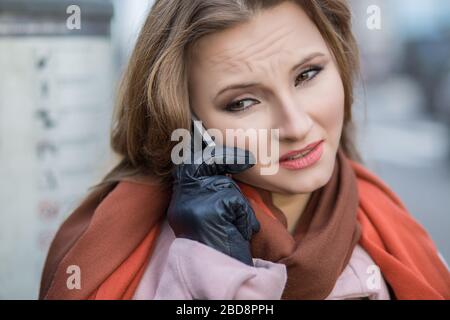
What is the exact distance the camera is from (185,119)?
2121 mm

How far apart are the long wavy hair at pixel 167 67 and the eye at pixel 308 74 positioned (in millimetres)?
138

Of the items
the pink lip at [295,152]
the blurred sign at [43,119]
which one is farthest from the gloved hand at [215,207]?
the blurred sign at [43,119]

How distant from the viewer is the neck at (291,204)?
2.23m

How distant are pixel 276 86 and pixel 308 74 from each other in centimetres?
16

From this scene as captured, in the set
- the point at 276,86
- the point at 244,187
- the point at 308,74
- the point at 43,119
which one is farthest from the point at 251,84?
the point at 43,119

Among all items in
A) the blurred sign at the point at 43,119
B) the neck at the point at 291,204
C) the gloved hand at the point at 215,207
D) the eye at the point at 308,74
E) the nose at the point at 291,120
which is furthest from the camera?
the blurred sign at the point at 43,119

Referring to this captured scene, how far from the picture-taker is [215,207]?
1.83 metres

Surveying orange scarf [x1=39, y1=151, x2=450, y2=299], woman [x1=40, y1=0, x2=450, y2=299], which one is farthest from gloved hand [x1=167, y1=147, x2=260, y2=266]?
orange scarf [x1=39, y1=151, x2=450, y2=299]

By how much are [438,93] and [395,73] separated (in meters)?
5.48

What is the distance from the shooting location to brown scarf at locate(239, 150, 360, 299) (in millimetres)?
2016

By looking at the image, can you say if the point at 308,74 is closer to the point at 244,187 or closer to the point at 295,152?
the point at 295,152

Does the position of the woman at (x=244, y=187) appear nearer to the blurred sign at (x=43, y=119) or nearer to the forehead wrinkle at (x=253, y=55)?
the forehead wrinkle at (x=253, y=55)
